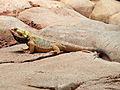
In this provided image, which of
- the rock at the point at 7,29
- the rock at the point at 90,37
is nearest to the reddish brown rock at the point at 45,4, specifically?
the rock at the point at 7,29

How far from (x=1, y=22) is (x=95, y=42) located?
7.87 ft

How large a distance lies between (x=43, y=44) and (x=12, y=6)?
2.94m

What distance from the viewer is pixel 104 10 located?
9.27 meters

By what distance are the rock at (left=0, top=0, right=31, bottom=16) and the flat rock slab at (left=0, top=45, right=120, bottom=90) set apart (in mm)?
3054

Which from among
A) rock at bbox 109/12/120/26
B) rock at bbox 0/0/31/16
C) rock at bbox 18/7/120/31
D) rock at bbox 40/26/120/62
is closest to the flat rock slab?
rock at bbox 40/26/120/62

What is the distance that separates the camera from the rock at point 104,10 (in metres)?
9.15

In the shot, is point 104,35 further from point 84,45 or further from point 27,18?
point 27,18

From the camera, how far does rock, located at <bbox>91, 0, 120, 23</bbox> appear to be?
9.15 m

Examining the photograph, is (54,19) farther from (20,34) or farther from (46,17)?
(20,34)

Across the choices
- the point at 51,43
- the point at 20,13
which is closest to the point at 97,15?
the point at 20,13

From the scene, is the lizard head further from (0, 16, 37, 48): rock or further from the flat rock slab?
(0, 16, 37, 48): rock

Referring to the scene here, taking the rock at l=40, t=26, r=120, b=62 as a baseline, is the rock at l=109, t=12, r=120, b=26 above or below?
below

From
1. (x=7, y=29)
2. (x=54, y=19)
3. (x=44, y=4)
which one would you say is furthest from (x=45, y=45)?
(x=44, y=4)

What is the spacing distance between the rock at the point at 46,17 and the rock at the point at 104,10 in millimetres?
1309
